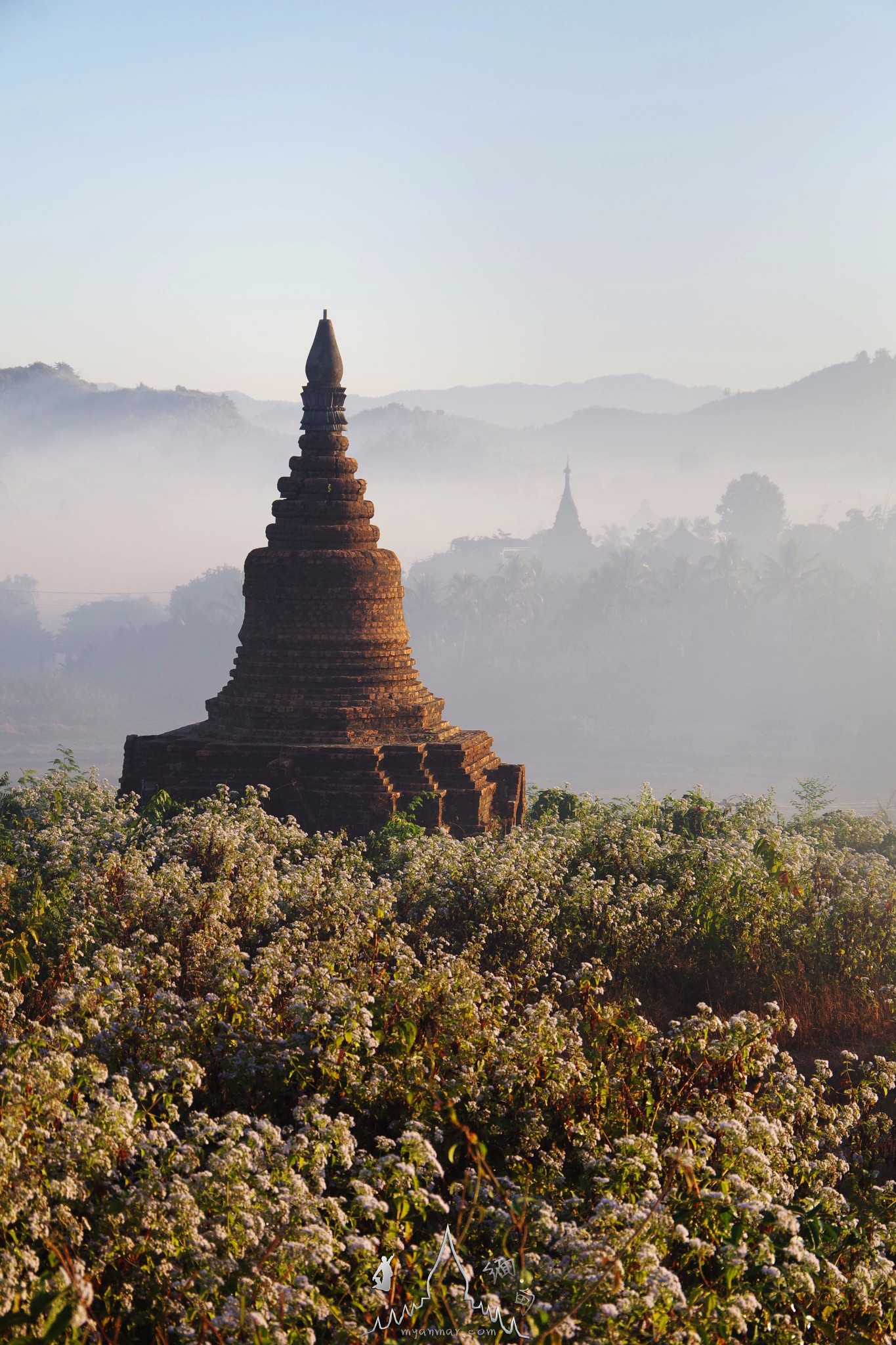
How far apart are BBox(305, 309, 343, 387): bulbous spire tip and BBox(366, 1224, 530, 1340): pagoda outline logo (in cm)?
1790

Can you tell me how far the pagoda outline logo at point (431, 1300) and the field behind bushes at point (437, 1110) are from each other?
1.2 inches

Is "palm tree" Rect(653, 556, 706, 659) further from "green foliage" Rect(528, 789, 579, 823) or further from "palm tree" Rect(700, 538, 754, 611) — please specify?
"green foliage" Rect(528, 789, 579, 823)

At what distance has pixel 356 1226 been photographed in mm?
5355

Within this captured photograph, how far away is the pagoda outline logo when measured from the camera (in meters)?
4.30

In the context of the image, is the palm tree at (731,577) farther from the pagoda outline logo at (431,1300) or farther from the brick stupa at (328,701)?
the pagoda outline logo at (431,1300)

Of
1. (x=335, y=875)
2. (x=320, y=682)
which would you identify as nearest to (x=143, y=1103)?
(x=335, y=875)

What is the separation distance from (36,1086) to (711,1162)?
3329mm

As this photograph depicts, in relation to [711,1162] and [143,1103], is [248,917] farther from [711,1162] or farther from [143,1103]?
[711,1162]

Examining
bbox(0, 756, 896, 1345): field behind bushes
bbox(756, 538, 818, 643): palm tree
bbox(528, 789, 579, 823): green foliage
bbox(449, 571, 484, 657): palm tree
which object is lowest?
bbox(528, 789, 579, 823): green foliage

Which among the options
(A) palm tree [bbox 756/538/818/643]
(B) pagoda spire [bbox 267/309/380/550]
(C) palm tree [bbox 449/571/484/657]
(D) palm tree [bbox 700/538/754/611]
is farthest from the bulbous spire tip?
(C) palm tree [bbox 449/571/484/657]

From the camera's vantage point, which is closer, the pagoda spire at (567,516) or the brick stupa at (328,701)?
the brick stupa at (328,701)

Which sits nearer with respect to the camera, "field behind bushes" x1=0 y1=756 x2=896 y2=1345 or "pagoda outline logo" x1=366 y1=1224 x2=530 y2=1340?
"pagoda outline logo" x1=366 y1=1224 x2=530 y2=1340

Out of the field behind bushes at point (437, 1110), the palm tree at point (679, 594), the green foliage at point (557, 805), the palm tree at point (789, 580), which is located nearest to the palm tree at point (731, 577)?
the palm tree at point (789, 580)

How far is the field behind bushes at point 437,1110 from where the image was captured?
14.8ft
